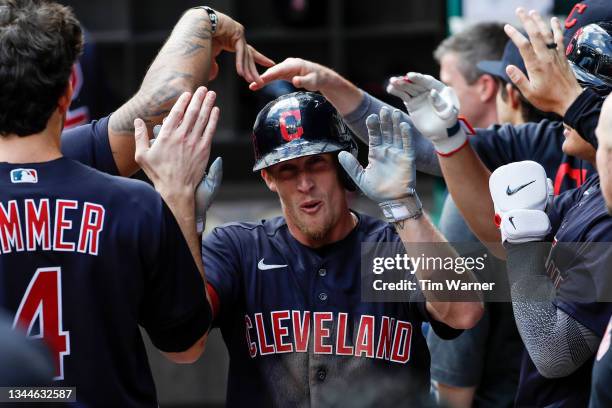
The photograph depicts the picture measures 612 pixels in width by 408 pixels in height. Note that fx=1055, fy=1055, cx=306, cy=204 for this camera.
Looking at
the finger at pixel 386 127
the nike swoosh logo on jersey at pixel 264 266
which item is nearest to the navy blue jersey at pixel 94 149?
the nike swoosh logo on jersey at pixel 264 266

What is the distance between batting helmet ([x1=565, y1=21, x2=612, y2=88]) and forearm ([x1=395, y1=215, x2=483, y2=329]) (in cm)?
63

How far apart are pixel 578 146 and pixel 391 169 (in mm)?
556

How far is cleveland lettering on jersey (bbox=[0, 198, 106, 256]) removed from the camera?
253cm

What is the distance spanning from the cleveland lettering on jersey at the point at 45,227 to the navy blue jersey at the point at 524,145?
169 centimetres

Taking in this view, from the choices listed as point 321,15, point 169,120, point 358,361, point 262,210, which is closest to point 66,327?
point 169,120

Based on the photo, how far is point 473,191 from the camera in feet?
11.3

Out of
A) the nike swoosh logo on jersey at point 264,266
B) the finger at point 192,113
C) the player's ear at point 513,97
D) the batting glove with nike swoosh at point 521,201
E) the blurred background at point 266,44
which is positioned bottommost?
the blurred background at point 266,44

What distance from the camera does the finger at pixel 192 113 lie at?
292 cm

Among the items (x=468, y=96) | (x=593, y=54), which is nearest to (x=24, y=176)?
(x=593, y=54)

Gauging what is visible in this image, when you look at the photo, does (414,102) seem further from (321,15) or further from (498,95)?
(321,15)

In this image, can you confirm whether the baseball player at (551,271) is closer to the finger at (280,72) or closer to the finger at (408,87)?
the finger at (408,87)

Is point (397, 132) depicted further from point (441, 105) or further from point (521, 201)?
point (521, 201)

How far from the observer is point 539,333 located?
9.30ft

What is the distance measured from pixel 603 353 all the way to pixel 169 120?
51.4 inches
